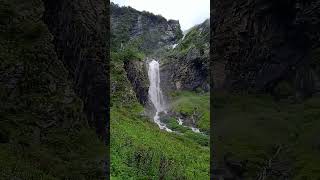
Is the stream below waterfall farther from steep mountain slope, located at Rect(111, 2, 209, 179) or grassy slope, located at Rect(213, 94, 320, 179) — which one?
grassy slope, located at Rect(213, 94, 320, 179)

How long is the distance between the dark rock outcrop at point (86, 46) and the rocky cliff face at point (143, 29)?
8255cm

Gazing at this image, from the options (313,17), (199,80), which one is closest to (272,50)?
(313,17)

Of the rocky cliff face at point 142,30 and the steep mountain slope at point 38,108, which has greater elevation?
the rocky cliff face at point 142,30

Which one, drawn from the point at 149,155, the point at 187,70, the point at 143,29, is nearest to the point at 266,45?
the point at 149,155

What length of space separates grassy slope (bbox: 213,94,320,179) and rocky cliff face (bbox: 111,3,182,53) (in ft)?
284

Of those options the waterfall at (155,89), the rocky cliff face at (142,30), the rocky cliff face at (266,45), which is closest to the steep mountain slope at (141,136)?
the rocky cliff face at (142,30)

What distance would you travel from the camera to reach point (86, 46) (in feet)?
60.6

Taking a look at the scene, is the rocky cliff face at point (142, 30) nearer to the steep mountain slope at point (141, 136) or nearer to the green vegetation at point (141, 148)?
the steep mountain slope at point (141, 136)

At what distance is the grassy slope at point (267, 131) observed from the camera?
12500mm

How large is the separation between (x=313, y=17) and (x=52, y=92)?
8821 millimetres

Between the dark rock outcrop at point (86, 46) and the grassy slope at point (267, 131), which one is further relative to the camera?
the dark rock outcrop at point (86, 46)

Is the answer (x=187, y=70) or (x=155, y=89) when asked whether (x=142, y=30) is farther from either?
(x=155, y=89)

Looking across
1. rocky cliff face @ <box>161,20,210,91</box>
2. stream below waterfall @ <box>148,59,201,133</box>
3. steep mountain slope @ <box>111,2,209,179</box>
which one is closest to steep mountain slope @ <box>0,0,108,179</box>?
steep mountain slope @ <box>111,2,209,179</box>

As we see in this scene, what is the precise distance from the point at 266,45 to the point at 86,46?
7.30m
